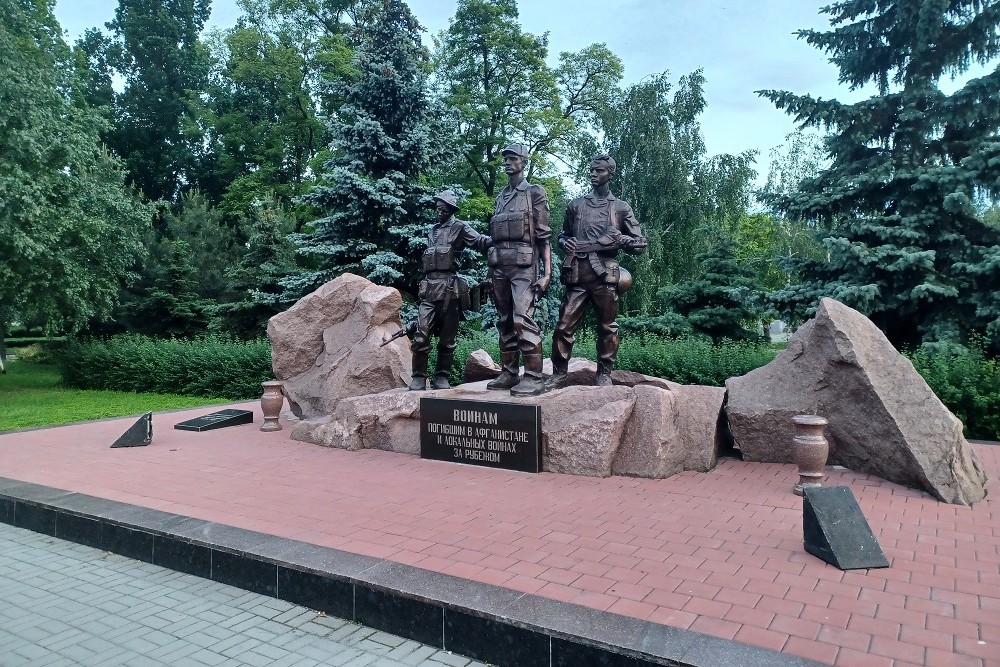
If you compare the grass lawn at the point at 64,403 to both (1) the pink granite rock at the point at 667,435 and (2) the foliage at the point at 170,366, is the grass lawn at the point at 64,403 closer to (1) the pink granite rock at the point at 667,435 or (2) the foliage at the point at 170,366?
(2) the foliage at the point at 170,366

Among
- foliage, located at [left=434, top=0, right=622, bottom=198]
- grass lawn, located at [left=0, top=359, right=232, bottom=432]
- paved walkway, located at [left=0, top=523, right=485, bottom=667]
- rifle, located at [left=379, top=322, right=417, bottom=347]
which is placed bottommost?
grass lawn, located at [left=0, top=359, right=232, bottom=432]

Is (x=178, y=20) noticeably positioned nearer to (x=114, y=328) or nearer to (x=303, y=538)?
(x=114, y=328)

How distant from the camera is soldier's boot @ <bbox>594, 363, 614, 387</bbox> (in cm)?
762

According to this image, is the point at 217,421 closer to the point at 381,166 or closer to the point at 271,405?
the point at 271,405

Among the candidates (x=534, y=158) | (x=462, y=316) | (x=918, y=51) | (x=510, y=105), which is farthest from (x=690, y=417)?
(x=510, y=105)

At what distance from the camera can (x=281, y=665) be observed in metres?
3.49

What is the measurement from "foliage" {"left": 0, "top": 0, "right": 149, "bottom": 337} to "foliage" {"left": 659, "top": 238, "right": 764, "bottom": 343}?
519 inches

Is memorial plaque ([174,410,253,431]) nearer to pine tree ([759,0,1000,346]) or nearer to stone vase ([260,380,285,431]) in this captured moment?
stone vase ([260,380,285,431])

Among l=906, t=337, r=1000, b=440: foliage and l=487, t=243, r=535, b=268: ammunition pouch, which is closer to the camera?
l=487, t=243, r=535, b=268: ammunition pouch

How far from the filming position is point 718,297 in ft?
47.9

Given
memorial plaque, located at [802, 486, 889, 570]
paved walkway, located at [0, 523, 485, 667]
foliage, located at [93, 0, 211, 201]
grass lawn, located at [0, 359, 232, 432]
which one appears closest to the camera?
paved walkway, located at [0, 523, 485, 667]

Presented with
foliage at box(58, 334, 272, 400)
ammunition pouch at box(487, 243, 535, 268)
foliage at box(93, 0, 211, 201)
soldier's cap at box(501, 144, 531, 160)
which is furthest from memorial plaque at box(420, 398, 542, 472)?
foliage at box(93, 0, 211, 201)

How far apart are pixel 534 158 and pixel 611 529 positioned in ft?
65.1

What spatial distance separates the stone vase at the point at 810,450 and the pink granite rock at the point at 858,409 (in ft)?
2.49
